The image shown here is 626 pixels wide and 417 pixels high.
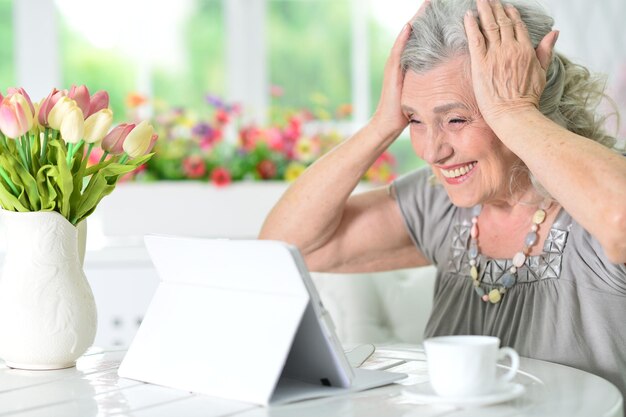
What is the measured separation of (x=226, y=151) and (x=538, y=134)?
2.38 meters

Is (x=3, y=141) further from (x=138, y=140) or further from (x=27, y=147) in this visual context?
(x=138, y=140)

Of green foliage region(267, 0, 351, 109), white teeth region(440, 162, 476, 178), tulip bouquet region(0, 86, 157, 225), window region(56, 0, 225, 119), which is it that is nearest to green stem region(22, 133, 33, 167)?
tulip bouquet region(0, 86, 157, 225)

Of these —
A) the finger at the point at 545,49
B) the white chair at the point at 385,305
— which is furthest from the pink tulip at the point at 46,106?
the white chair at the point at 385,305

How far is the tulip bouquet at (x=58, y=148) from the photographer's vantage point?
1479 millimetres

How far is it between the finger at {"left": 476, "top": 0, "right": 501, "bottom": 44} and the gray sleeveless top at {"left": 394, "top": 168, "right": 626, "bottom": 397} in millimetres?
381

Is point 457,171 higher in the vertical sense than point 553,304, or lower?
higher

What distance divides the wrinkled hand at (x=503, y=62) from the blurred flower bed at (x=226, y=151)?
2.07m

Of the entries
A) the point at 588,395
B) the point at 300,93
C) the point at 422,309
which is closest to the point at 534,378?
the point at 588,395

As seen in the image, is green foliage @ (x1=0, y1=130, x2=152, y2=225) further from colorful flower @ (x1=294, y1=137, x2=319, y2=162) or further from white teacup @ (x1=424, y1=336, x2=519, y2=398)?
colorful flower @ (x1=294, y1=137, x2=319, y2=162)

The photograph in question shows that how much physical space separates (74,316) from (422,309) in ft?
3.81

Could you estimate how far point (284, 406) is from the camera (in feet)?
4.10

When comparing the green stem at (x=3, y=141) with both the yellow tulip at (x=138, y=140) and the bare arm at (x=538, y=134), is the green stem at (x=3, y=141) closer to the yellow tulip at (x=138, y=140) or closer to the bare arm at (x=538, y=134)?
the yellow tulip at (x=138, y=140)

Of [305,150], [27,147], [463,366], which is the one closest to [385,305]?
[27,147]

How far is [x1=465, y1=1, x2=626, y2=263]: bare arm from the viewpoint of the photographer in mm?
1580
